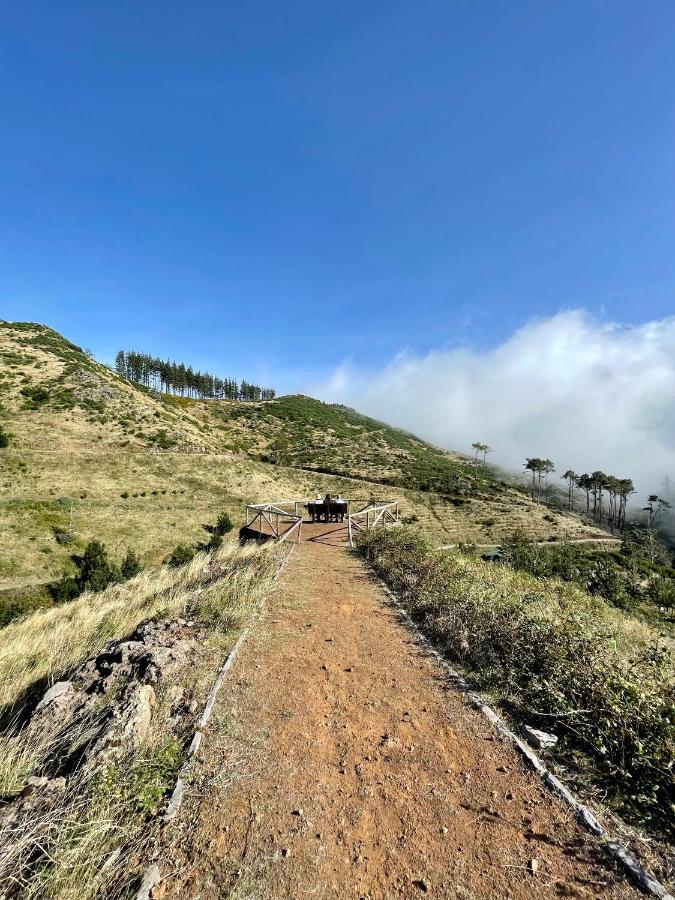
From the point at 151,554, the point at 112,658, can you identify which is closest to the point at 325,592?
the point at 112,658

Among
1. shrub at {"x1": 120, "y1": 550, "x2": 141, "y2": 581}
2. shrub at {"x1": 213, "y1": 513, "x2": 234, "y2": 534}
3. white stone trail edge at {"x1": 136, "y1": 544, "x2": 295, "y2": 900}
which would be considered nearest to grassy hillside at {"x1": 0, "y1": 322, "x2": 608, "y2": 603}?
shrub at {"x1": 213, "y1": 513, "x2": 234, "y2": 534}

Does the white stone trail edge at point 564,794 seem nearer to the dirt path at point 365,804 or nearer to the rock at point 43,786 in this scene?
the dirt path at point 365,804

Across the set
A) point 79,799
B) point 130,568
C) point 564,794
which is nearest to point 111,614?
point 79,799

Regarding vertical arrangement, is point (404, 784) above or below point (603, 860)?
below

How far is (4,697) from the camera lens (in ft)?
18.8

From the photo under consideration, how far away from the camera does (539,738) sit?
473 centimetres

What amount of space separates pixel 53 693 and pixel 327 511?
18.6m

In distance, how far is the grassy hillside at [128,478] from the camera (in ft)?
82.6

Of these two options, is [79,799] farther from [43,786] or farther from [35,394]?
[35,394]

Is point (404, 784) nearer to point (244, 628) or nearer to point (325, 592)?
point (244, 628)

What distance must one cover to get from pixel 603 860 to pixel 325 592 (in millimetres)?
8295

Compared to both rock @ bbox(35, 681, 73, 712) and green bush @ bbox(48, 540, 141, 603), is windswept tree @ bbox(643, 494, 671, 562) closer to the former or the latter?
green bush @ bbox(48, 540, 141, 603)

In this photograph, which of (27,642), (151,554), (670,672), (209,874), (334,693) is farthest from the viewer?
(151,554)

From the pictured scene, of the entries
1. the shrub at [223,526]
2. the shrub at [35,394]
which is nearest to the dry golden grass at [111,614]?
the shrub at [223,526]
